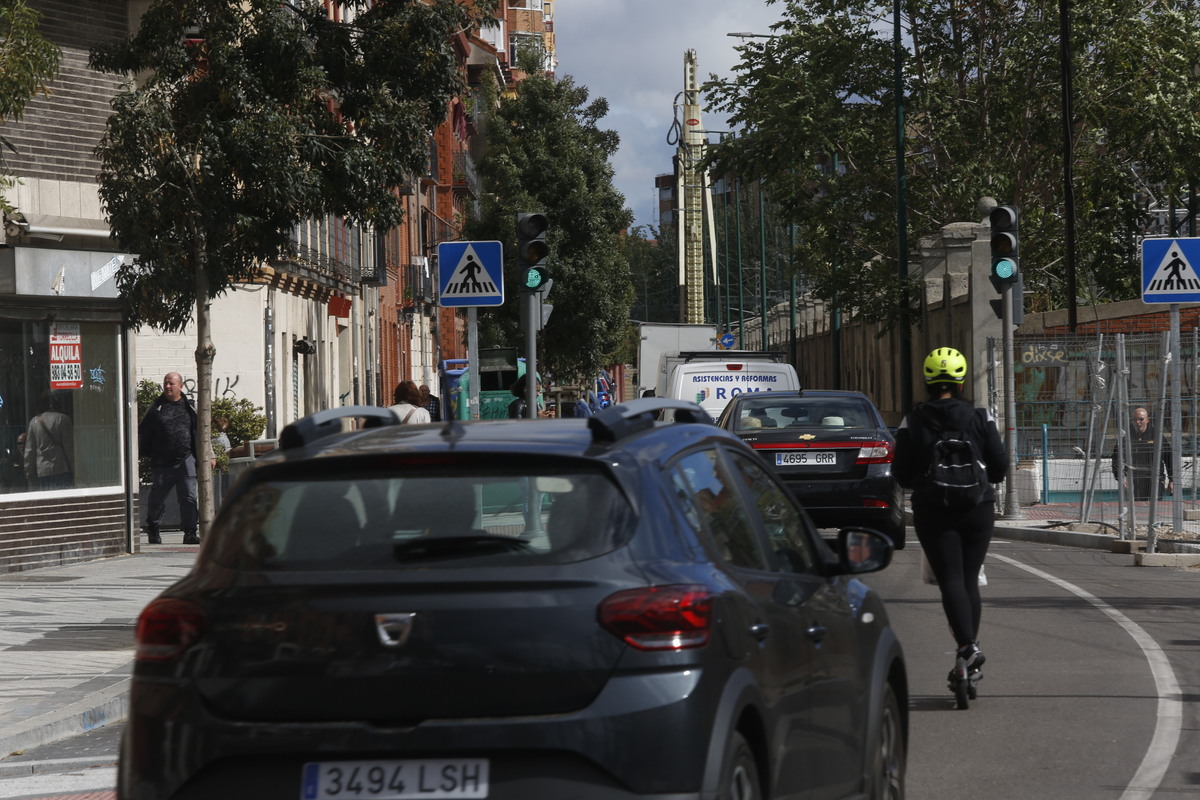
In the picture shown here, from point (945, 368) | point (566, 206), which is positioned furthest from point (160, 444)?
point (566, 206)

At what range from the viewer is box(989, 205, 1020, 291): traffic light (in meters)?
21.0

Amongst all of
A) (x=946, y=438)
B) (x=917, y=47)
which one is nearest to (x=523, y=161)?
(x=917, y=47)

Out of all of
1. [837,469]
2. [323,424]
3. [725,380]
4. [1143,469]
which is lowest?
[1143,469]

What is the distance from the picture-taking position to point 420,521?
14.1 feet

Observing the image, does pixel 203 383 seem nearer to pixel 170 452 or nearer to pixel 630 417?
pixel 170 452

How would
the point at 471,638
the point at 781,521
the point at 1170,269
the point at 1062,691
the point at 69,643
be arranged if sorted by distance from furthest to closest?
the point at 1170,269 → the point at 69,643 → the point at 1062,691 → the point at 781,521 → the point at 471,638

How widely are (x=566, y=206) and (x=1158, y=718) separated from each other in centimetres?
4720

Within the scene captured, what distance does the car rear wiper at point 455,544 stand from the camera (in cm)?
421

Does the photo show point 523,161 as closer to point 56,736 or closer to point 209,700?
point 56,736

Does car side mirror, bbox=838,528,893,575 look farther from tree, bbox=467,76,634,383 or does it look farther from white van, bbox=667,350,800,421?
tree, bbox=467,76,634,383

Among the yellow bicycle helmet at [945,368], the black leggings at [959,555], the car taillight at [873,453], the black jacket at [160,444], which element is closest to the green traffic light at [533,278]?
the car taillight at [873,453]

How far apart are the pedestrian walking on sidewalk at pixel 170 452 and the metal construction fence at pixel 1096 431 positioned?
1012cm

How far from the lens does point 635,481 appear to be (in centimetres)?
430

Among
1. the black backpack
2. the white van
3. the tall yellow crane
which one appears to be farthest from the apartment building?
the tall yellow crane
